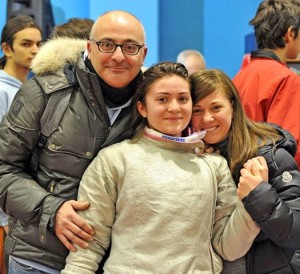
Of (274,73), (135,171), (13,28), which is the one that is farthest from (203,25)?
(135,171)

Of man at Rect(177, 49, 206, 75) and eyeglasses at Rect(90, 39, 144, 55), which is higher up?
eyeglasses at Rect(90, 39, 144, 55)

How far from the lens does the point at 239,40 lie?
484 cm

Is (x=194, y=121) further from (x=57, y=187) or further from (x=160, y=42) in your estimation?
(x=160, y=42)

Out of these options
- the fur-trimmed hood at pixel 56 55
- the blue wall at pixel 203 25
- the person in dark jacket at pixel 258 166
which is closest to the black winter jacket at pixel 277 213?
the person in dark jacket at pixel 258 166

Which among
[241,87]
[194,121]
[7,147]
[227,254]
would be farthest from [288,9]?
[7,147]

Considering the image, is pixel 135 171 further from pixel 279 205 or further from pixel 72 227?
pixel 279 205

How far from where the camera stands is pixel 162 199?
5.06 ft

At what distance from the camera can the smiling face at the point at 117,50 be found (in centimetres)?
162

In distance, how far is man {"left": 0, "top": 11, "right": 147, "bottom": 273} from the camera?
63.9 inches

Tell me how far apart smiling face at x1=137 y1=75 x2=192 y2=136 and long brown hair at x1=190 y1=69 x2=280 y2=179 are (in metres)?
0.10

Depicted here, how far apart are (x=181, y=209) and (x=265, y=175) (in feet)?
0.87

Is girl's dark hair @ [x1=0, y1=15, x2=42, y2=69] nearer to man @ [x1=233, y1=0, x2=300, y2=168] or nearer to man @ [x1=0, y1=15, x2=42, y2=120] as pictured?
man @ [x1=0, y1=15, x2=42, y2=120]

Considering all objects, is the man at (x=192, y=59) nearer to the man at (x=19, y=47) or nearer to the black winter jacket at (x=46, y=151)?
the man at (x=19, y=47)

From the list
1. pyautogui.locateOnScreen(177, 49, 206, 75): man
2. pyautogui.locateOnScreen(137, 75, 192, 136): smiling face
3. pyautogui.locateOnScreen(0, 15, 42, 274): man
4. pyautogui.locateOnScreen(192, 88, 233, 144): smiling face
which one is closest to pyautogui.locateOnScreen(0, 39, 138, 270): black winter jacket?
pyautogui.locateOnScreen(137, 75, 192, 136): smiling face
